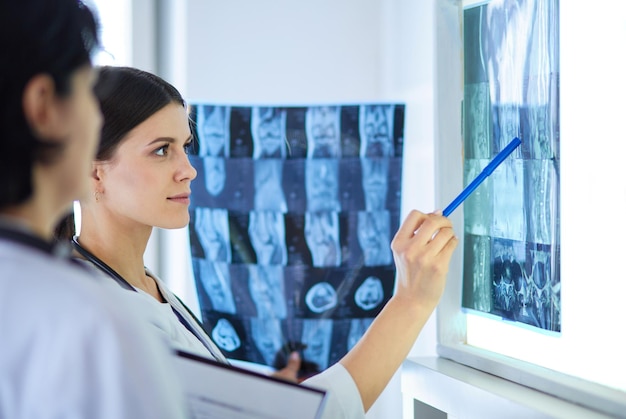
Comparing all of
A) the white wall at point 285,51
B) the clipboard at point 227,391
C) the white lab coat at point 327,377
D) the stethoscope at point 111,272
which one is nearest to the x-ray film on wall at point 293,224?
the white wall at point 285,51

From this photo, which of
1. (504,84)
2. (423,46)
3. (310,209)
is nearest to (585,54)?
(504,84)

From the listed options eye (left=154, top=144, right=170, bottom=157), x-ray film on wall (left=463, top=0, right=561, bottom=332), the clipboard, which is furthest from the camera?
eye (left=154, top=144, right=170, bottom=157)

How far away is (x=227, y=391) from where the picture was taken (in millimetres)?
690

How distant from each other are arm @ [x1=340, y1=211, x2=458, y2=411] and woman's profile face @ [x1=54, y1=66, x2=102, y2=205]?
587 millimetres

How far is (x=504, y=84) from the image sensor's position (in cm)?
104

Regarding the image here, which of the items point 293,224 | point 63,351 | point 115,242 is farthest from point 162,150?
point 63,351

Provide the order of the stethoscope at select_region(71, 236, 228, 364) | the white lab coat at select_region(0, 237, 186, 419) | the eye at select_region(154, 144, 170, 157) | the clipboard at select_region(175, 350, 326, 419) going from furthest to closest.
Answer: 1. the eye at select_region(154, 144, 170, 157)
2. the stethoscope at select_region(71, 236, 228, 364)
3. the clipboard at select_region(175, 350, 326, 419)
4. the white lab coat at select_region(0, 237, 186, 419)

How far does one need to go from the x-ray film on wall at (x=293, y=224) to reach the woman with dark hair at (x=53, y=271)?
1326mm

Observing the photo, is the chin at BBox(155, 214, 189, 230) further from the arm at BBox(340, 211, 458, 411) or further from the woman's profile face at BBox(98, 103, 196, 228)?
the arm at BBox(340, 211, 458, 411)

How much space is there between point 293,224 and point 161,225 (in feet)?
2.27

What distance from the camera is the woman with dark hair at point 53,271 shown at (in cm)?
41

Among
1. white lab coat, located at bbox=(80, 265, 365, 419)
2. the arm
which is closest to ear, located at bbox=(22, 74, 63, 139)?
white lab coat, located at bbox=(80, 265, 365, 419)

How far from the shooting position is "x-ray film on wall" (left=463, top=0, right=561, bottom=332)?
3.08ft

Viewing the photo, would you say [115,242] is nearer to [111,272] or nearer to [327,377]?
[111,272]
